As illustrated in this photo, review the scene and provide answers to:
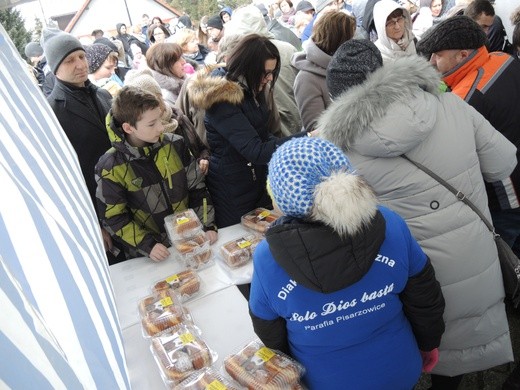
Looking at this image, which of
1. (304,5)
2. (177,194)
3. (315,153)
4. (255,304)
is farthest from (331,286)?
(304,5)

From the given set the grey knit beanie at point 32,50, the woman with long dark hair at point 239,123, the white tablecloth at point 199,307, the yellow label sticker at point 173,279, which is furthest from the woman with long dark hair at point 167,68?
the grey knit beanie at point 32,50

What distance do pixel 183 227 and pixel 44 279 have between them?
1378 mm

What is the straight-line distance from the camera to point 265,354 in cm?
131

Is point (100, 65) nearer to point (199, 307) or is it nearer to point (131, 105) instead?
point (131, 105)

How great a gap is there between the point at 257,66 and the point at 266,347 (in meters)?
1.56

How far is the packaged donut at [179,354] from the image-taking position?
1.32 metres

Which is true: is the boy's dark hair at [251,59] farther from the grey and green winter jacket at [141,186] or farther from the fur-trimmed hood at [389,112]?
the fur-trimmed hood at [389,112]

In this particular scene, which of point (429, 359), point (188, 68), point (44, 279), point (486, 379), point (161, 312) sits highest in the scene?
point (44, 279)

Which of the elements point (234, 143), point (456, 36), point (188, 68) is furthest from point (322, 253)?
point (188, 68)

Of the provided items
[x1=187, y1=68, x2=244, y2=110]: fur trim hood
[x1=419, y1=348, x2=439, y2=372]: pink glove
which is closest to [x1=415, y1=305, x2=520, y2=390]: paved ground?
[x1=419, y1=348, x2=439, y2=372]: pink glove

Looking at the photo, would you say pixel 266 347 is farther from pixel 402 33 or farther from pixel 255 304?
pixel 402 33

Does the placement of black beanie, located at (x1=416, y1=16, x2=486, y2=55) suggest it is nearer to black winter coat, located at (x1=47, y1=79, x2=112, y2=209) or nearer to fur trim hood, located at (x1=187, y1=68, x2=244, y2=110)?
fur trim hood, located at (x1=187, y1=68, x2=244, y2=110)

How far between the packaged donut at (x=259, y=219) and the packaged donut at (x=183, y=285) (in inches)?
19.1

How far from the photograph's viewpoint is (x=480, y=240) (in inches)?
62.2
